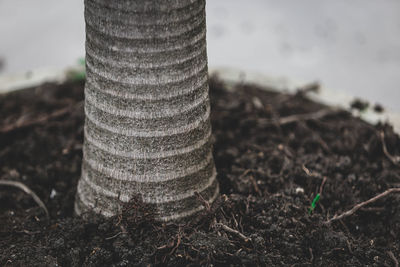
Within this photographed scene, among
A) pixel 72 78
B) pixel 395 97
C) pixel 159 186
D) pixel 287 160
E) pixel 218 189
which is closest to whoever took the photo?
pixel 159 186

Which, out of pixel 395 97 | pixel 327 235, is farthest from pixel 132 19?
pixel 395 97

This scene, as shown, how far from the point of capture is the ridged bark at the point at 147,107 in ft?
5.39

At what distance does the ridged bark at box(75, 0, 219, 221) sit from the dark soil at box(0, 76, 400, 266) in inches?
3.9

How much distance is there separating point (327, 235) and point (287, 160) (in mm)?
552

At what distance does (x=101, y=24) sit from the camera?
1663mm

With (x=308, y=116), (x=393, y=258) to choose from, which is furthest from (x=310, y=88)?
(x=393, y=258)

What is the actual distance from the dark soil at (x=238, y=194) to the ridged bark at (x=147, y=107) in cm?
10

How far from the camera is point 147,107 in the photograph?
1729mm

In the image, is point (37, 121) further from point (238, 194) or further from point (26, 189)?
point (238, 194)

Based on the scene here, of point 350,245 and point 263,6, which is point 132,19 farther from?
point 263,6

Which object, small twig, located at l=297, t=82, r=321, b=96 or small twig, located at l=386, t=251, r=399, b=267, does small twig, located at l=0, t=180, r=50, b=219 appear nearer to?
small twig, located at l=386, t=251, r=399, b=267

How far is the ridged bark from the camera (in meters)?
1.64

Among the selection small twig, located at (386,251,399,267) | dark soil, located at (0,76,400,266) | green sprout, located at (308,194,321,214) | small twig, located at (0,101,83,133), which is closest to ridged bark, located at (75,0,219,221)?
dark soil, located at (0,76,400,266)

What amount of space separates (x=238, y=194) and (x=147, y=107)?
0.61m
